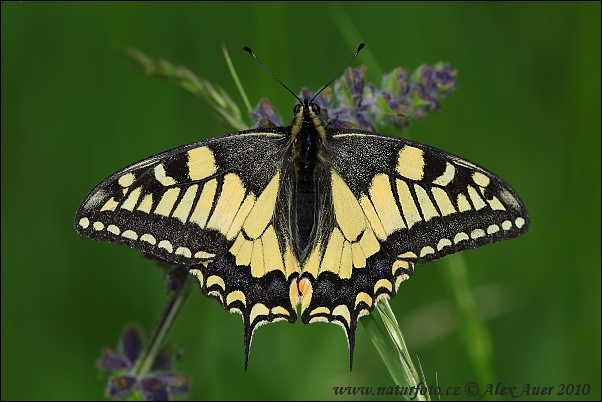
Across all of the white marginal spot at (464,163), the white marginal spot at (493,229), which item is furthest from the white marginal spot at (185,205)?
the white marginal spot at (493,229)

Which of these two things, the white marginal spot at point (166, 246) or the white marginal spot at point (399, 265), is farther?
the white marginal spot at point (399, 265)

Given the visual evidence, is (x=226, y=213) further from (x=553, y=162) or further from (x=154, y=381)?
(x=553, y=162)

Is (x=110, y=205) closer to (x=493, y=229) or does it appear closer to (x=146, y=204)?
(x=146, y=204)

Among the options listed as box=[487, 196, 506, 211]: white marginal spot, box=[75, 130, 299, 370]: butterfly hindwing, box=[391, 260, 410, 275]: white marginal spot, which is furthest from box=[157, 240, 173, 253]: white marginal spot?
box=[487, 196, 506, 211]: white marginal spot

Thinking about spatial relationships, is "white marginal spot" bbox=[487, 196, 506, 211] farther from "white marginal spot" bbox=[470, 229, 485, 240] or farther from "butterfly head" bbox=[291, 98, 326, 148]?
"butterfly head" bbox=[291, 98, 326, 148]

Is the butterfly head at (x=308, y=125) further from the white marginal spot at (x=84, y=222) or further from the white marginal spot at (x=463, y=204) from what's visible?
the white marginal spot at (x=84, y=222)

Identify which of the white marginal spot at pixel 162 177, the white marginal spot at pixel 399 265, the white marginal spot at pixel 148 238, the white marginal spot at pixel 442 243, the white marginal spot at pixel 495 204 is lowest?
the white marginal spot at pixel 148 238

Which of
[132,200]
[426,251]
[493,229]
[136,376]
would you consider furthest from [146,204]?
[493,229]

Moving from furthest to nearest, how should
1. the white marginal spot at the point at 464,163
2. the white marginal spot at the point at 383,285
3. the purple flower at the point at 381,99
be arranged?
the purple flower at the point at 381,99 < the white marginal spot at the point at 464,163 < the white marginal spot at the point at 383,285
